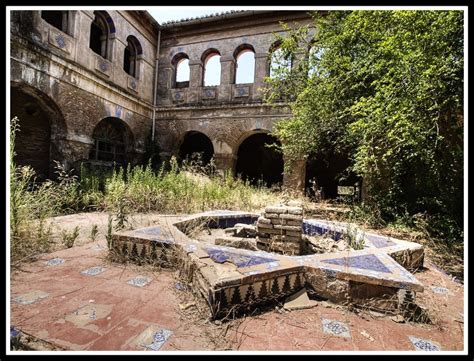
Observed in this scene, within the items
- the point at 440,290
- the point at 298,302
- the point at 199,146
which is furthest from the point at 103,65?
the point at 440,290

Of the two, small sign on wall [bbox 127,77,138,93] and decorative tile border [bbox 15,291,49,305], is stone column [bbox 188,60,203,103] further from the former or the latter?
decorative tile border [bbox 15,291,49,305]

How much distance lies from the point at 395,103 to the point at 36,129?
10.5m

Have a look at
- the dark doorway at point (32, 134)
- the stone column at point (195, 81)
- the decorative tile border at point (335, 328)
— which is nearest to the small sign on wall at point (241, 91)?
the stone column at point (195, 81)

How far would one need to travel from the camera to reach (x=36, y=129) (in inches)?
351

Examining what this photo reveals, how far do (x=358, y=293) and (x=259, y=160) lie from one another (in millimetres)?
13865

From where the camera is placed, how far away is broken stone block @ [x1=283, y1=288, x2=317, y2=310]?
7.24ft

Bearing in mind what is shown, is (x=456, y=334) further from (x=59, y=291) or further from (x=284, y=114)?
(x=284, y=114)

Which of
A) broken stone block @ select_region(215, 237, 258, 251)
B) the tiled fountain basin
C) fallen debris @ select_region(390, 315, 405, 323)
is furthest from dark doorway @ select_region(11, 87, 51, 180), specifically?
fallen debris @ select_region(390, 315, 405, 323)

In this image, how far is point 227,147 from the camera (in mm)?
12039

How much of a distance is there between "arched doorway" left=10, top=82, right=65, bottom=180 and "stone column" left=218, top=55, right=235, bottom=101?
21.7ft
